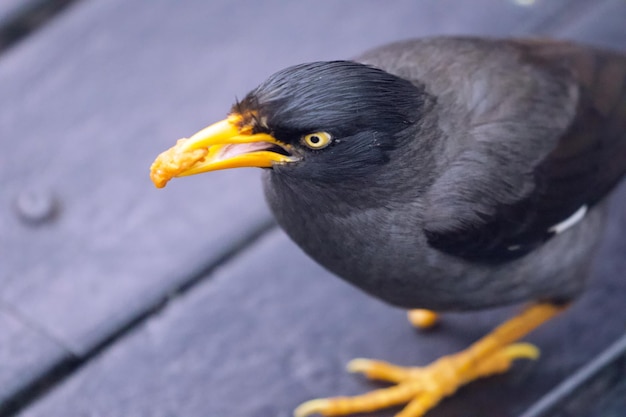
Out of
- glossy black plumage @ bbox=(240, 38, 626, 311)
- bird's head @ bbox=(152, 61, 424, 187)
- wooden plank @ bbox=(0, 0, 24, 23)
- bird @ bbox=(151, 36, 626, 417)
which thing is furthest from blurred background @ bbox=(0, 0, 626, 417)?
bird's head @ bbox=(152, 61, 424, 187)

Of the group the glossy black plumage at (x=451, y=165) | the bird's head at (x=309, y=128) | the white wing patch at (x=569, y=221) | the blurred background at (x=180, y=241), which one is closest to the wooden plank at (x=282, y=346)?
the blurred background at (x=180, y=241)

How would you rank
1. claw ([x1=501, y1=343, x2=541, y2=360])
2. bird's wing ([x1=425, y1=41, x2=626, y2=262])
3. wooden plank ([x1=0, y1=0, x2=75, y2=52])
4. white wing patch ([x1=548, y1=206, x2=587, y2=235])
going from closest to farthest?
bird's wing ([x1=425, y1=41, x2=626, y2=262])
white wing patch ([x1=548, y1=206, x2=587, y2=235])
claw ([x1=501, y1=343, x2=541, y2=360])
wooden plank ([x1=0, y1=0, x2=75, y2=52])

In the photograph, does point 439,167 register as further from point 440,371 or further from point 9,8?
point 9,8

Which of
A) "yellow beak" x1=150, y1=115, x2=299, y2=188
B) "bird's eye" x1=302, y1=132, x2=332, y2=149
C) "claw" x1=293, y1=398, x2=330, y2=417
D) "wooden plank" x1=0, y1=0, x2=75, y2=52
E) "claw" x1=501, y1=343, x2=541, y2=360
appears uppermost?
"wooden plank" x1=0, y1=0, x2=75, y2=52

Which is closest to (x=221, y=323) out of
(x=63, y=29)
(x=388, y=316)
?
(x=388, y=316)

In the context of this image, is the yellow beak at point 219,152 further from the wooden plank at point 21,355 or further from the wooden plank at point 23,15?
the wooden plank at point 23,15

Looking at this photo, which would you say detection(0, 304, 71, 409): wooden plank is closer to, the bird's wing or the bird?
the bird

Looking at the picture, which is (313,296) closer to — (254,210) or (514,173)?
(254,210)

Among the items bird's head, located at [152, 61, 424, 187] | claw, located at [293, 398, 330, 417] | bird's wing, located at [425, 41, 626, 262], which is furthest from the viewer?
claw, located at [293, 398, 330, 417]
